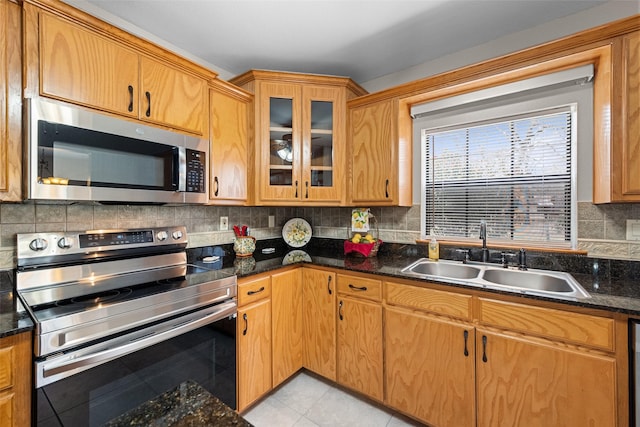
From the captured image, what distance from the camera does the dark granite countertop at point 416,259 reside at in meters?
1.22

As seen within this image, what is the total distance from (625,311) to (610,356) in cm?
21

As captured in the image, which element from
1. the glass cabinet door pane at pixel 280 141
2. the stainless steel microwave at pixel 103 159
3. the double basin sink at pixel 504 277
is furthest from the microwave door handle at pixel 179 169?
the double basin sink at pixel 504 277

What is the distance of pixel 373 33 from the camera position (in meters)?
1.87

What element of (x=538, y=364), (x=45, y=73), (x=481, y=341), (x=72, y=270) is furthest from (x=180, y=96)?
(x=538, y=364)

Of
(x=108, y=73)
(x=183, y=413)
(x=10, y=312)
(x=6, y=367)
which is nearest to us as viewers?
(x=183, y=413)

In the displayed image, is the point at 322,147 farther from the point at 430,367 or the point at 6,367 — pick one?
the point at 6,367

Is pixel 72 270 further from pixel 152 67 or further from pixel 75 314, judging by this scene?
pixel 152 67

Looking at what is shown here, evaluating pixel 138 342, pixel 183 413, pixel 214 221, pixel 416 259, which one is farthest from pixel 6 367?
pixel 416 259

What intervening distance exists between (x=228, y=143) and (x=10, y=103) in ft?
A: 3.47

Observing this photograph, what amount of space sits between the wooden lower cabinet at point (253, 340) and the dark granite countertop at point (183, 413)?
110cm

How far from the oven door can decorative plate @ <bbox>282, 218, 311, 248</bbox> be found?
3.73 ft

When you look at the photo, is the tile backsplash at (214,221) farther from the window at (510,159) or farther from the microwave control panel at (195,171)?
the microwave control panel at (195,171)

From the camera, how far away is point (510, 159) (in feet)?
6.37

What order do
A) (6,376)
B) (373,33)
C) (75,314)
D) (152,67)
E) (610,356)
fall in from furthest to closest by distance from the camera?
(373,33) → (152,67) → (610,356) → (75,314) → (6,376)
